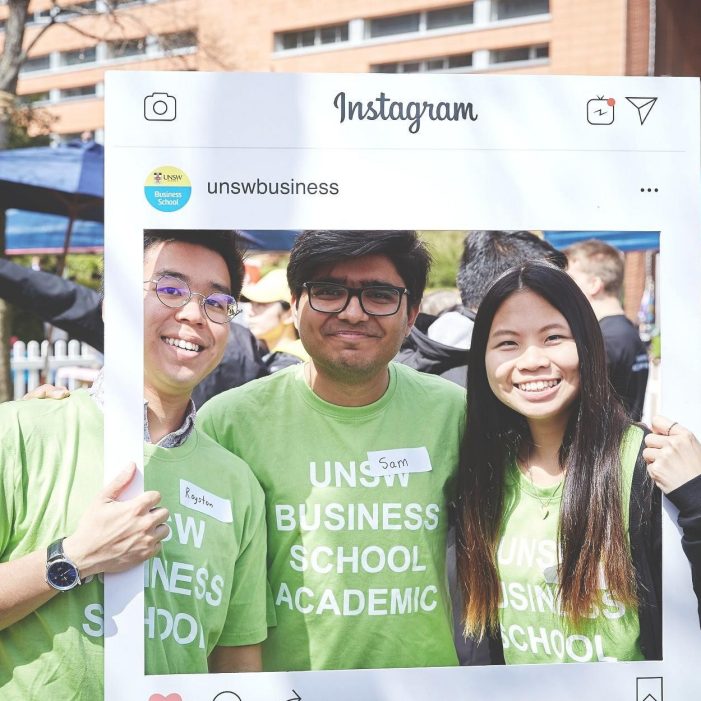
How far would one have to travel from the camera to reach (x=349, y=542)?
1.78 metres

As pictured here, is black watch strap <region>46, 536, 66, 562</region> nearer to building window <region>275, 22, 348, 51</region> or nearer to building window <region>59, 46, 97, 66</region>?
building window <region>275, 22, 348, 51</region>

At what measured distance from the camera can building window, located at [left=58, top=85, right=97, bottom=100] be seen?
39.2 m

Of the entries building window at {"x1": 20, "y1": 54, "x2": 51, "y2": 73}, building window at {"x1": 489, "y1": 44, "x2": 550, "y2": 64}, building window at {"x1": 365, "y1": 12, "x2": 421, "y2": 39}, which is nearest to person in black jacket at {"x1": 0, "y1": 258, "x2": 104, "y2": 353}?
building window at {"x1": 489, "y1": 44, "x2": 550, "y2": 64}

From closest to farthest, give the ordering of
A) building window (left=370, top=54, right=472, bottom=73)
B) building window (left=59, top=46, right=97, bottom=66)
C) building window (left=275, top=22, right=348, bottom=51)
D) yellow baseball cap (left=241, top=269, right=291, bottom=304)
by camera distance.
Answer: yellow baseball cap (left=241, top=269, right=291, bottom=304), building window (left=370, top=54, right=472, bottom=73), building window (left=275, top=22, right=348, bottom=51), building window (left=59, top=46, right=97, bottom=66)

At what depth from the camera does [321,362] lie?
1.87 metres

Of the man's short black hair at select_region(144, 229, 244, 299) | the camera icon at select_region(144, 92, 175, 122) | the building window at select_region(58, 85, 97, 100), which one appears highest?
the building window at select_region(58, 85, 97, 100)

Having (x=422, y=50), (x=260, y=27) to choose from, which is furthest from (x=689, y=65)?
(x=260, y=27)

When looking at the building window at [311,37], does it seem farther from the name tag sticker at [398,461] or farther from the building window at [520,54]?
the name tag sticker at [398,461]

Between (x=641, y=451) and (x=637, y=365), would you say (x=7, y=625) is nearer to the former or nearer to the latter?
(x=641, y=451)

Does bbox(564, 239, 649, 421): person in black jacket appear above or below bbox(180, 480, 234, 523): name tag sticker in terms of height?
above

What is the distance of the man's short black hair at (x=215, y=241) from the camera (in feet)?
5.56

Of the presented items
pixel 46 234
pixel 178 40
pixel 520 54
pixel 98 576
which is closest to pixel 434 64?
pixel 520 54

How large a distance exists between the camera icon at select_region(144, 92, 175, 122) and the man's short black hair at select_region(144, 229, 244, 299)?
0.68 ft

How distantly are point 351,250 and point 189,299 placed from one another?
13.1 inches
